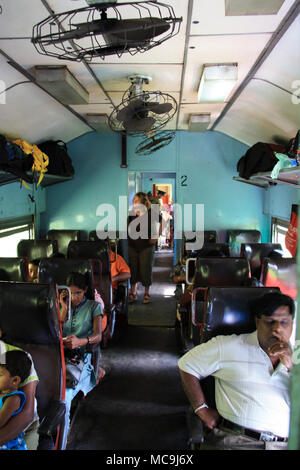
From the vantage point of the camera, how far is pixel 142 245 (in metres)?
7.09

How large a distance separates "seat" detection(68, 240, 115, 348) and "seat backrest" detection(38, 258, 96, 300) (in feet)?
2.28

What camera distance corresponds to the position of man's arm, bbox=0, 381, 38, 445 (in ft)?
6.64

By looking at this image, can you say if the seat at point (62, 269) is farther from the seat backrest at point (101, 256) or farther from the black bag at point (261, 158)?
the black bag at point (261, 158)

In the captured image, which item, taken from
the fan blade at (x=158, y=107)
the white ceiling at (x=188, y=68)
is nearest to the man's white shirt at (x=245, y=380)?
the fan blade at (x=158, y=107)

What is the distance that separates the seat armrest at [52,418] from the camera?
2073mm

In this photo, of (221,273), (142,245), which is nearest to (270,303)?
(221,273)

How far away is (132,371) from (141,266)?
2.94 metres

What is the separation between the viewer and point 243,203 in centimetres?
778

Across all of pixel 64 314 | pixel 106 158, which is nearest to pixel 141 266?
pixel 106 158

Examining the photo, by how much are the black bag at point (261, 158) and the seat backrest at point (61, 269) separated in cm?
294

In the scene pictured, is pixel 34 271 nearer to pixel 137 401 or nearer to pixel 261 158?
pixel 137 401

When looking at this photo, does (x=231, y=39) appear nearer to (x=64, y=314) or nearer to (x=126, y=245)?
(x=64, y=314)

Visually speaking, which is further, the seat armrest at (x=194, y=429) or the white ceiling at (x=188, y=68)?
the white ceiling at (x=188, y=68)

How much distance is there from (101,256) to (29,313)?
2573 mm
